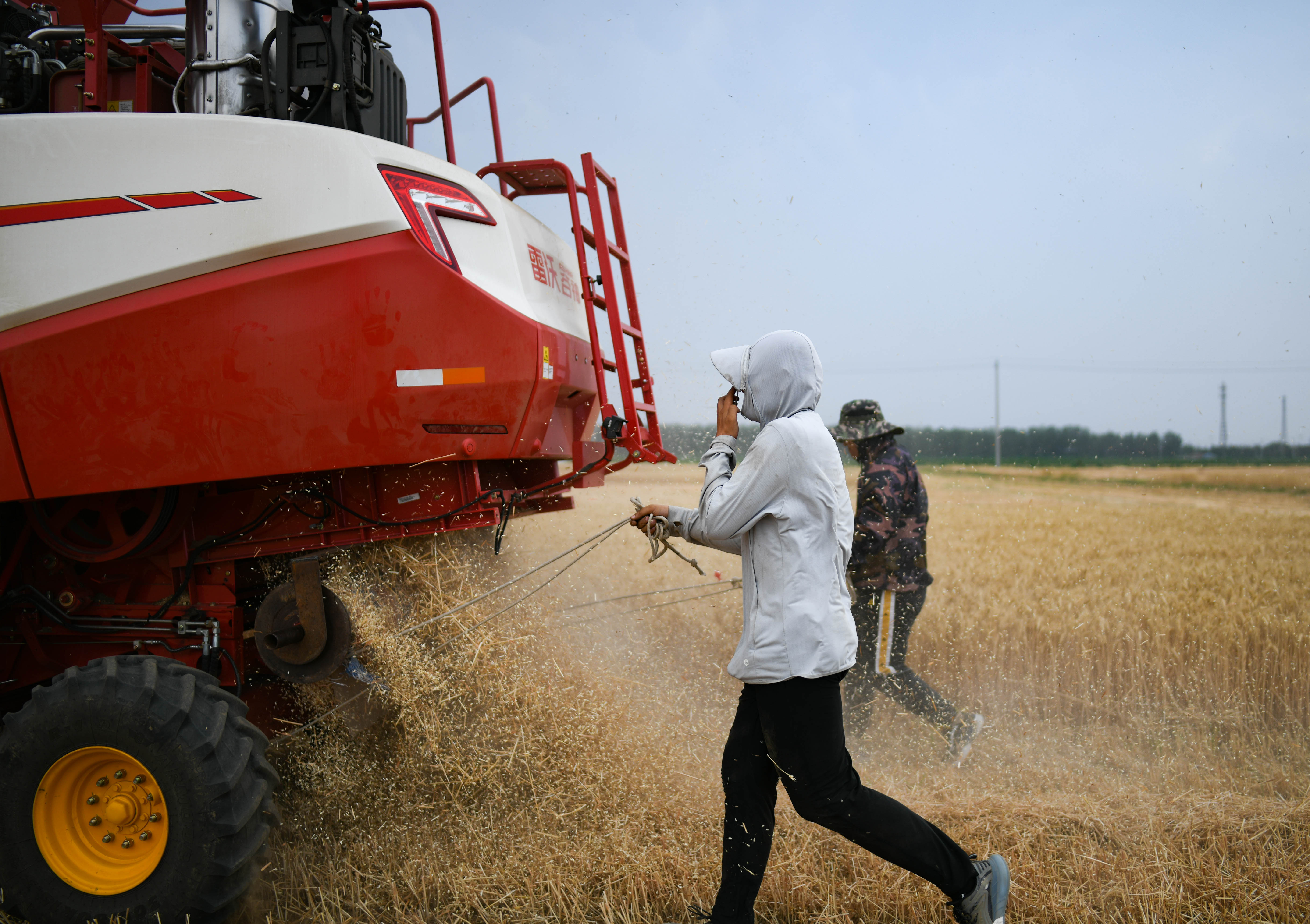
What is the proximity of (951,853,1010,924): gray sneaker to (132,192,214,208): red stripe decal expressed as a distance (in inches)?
126

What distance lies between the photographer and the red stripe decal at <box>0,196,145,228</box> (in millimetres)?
2855

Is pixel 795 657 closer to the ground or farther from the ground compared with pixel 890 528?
closer to the ground

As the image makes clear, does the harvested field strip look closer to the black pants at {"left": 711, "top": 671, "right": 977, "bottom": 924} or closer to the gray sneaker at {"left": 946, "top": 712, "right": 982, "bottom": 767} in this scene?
the gray sneaker at {"left": 946, "top": 712, "right": 982, "bottom": 767}

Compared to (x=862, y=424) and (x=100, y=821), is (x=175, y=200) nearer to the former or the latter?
(x=100, y=821)

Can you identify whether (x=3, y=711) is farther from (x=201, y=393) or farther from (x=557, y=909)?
(x=557, y=909)

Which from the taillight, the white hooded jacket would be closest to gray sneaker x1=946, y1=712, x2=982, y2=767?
the white hooded jacket

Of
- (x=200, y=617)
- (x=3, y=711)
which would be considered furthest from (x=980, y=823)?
(x=3, y=711)

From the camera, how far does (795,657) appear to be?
2375 mm

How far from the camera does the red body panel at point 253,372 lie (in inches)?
112

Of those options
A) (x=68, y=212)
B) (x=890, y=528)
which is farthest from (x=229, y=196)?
(x=890, y=528)

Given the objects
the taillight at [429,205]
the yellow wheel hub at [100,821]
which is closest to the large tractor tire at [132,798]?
the yellow wheel hub at [100,821]

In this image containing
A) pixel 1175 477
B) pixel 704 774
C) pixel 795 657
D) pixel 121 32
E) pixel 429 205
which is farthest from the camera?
pixel 1175 477

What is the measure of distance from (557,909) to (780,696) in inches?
48.2

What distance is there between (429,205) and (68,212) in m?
1.17
